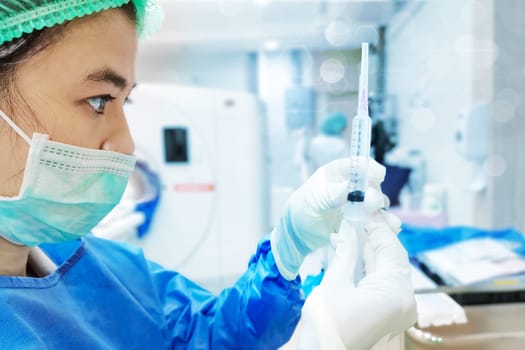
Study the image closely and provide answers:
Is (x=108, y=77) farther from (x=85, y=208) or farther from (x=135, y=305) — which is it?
(x=135, y=305)

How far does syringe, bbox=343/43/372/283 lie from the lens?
0.49 m

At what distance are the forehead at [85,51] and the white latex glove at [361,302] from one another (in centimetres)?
41

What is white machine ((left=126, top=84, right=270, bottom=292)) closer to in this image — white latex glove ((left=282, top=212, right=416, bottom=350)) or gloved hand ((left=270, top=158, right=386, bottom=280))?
gloved hand ((left=270, top=158, right=386, bottom=280))

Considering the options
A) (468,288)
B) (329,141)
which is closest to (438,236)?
(468,288)

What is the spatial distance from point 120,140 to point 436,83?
2.13 metres

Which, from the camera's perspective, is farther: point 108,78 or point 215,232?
point 215,232

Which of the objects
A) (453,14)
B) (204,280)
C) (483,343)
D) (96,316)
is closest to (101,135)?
(96,316)

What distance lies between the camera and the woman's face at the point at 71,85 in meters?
0.52

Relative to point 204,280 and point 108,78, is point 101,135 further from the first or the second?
point 204,280

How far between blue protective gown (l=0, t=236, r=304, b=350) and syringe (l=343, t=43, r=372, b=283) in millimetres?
186

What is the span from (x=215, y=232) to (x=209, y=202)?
13 cm

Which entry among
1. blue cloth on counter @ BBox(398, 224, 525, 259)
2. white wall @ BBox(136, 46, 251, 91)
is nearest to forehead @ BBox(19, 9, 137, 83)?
blue cloth on counter @ BBox(398, 224, 525, 259)

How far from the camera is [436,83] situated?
226 centimetres

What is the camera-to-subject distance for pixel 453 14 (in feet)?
6.48
